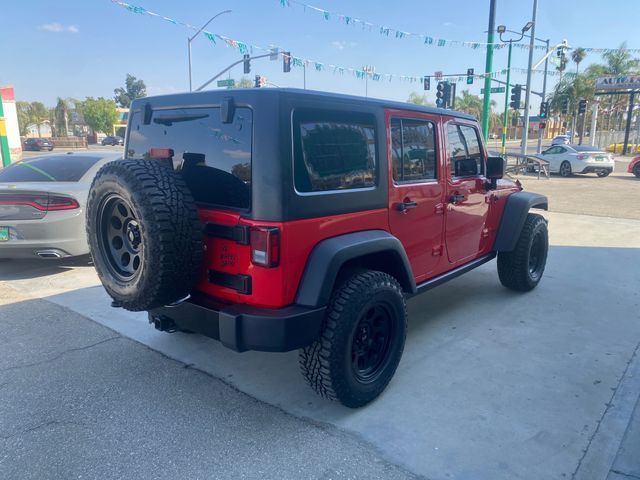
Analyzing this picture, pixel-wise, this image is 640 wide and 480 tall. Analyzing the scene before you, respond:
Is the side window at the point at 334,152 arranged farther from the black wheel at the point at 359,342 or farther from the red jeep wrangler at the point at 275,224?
the black wheel at the point at 359,342

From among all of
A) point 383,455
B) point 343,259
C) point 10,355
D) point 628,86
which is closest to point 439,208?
point 343,259

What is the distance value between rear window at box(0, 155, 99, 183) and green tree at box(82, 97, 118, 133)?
77115 mm

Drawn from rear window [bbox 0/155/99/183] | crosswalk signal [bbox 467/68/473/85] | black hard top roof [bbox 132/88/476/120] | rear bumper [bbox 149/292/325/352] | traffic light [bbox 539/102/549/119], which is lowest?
rear bumper [bbox 149/292/325/352]

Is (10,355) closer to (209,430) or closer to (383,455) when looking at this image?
(209,430)

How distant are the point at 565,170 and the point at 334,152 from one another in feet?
66.9

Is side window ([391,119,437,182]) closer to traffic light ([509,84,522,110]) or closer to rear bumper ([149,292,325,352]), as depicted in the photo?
rear bumper ([149,292,325,352])

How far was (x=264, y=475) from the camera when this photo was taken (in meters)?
2.45

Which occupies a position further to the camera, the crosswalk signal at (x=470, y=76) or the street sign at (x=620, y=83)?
the street sign at (x=620, y=83)

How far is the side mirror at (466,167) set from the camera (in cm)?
412

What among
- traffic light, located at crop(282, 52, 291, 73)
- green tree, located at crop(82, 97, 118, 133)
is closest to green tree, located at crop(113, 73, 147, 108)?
green tree, located at crop(82, 97, 118, 133)

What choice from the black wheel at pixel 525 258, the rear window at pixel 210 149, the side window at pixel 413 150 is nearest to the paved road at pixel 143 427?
the rear window at pixel 210 149

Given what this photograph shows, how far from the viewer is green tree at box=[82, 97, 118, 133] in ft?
246

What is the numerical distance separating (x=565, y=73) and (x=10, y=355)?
172 feet

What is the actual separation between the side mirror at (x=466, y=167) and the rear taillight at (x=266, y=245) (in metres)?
2.16
